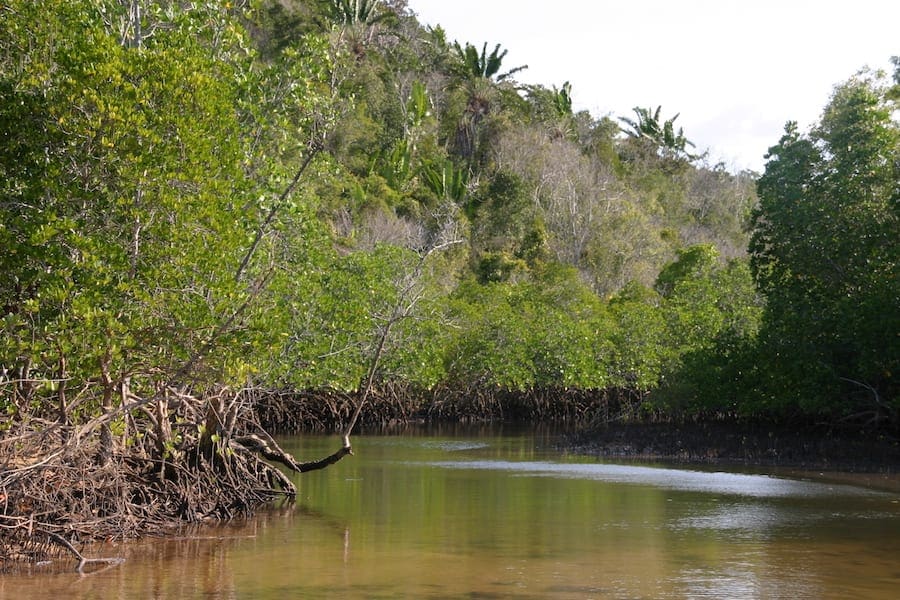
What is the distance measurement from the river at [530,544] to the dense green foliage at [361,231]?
179cm

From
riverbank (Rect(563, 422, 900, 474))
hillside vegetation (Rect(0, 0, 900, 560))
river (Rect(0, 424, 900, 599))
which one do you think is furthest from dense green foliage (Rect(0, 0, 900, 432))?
river (Rect(0, 424, 900, 599))

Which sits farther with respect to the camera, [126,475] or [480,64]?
[480,64]

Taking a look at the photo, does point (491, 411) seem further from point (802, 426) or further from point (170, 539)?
point (170, 539)

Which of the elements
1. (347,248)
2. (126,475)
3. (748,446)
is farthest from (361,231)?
(126,475)

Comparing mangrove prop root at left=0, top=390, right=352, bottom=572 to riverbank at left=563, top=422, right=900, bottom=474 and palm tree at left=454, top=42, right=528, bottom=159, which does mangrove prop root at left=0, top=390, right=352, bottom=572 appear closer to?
riverbank at left=563, top=422, right=900, bottom=474

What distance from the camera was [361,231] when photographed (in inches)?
1467

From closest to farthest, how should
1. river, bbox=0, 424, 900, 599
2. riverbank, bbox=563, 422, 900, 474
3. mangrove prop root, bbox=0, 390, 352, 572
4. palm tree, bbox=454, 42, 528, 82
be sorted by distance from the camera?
river, bbox=0, 424, 900, 599 < mangrove prop root, bbox=0, 390, 352, 572 < riverbank, bbox=563, 422, 900, 474 < palm tree, bbox=454, 42, 528, 82

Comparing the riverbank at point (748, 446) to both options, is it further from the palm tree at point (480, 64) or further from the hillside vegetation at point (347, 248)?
the palm tree at point (480, 64)

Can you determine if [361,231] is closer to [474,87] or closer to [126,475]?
[474,87]

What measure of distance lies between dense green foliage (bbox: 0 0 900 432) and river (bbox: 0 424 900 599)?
1794mm

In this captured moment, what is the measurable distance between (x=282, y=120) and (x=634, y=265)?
113 feet

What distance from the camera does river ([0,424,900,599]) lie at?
9984mm

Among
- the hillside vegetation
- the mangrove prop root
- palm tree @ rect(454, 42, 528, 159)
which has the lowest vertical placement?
the mangrove prop root

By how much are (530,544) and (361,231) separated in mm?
25764
